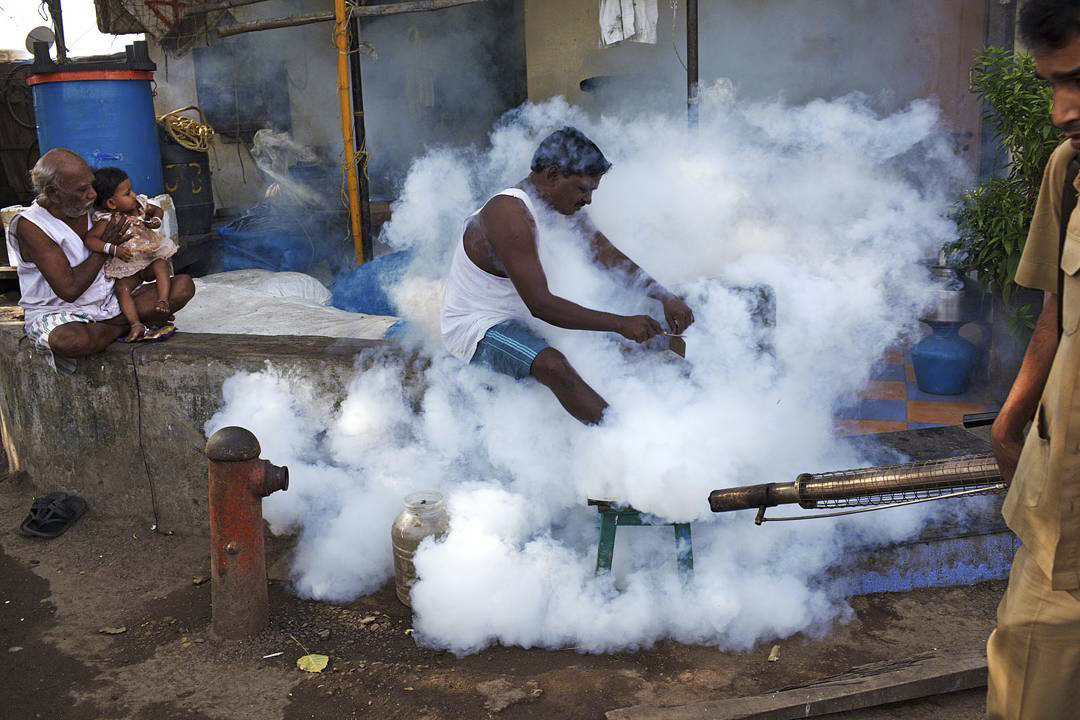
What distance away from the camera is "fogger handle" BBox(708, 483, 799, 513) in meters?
2.59

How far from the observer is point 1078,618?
2025mm

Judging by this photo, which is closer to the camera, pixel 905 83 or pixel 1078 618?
pixel 1078 618

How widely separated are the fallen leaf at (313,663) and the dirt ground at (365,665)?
0.02m

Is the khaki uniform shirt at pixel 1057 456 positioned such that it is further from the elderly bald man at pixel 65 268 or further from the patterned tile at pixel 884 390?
the elderly bald man at pixel 65 268

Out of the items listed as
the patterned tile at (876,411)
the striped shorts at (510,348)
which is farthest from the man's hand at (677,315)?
the patterned tile at (876,411)

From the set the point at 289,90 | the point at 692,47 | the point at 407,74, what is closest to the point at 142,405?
the point at 692,47

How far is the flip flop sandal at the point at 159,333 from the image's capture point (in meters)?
4.91

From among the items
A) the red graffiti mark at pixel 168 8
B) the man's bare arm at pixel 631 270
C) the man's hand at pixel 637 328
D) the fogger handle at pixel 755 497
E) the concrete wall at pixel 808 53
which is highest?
the red graffiti mark at pixel 168 8

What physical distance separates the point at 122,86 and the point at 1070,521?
22.6 feet

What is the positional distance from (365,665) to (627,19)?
15.8 ft

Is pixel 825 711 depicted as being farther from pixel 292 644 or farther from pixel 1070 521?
pixel 292 644

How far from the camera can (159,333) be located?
16.2 ft

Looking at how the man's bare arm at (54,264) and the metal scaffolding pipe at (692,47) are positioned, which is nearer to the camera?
the man's bare arm at (54,264)

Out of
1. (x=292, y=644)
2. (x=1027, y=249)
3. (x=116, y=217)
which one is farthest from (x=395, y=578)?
(x=1027, y=249)
